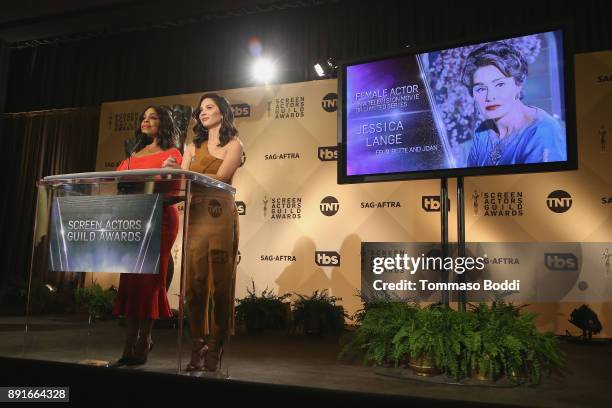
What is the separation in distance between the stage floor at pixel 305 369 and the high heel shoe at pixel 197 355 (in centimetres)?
4

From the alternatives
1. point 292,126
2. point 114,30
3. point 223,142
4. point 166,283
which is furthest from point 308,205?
point 114,30

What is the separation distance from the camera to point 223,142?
3.02 meters

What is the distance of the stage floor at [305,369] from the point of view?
2.20 meters

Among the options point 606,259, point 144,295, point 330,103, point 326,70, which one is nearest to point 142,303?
point 144,295

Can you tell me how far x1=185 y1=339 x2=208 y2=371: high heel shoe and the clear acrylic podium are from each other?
0.13 feet

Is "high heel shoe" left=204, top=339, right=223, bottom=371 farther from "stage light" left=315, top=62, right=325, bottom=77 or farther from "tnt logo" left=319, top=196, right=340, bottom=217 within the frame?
"stage light" left=315, top=62, right=325, bottom=77

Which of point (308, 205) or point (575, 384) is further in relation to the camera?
point (308, 205)

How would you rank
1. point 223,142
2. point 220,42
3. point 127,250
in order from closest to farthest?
point 127,250 < point 223,142 < point 220,42

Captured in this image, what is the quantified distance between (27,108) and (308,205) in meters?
5.02

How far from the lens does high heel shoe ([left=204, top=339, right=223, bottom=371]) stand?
7.12ft

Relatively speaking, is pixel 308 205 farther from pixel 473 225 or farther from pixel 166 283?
pixel 166 283

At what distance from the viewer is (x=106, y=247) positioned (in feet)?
7.06

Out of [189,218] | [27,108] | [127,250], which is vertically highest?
[27,108]

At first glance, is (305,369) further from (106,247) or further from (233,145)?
(233,145)
